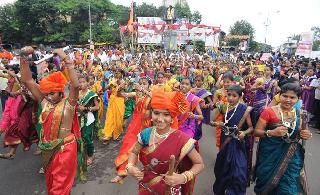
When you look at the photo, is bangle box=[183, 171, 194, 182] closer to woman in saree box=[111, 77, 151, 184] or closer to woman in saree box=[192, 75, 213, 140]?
woman in saree box=[111, 77, 151, 184]

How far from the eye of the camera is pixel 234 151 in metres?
4.43

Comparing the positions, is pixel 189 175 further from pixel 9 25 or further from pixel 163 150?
pixel 9 25

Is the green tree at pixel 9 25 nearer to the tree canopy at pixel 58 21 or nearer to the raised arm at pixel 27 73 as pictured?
the tree canopy at pixel 58 21

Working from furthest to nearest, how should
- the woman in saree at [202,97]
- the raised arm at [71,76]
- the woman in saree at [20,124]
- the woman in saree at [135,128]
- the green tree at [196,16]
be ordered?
the green tree at [196,16], the woman in saree at [20,124], the woman in saree at [202,97], the woman in saree at [135,128], the raised arm at [71,76]

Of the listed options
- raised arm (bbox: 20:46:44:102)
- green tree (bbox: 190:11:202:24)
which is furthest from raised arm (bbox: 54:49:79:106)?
green tree (bbox: 190:11:202:24)

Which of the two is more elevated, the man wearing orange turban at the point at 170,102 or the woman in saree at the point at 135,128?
the man wearing orange turban at the point at 170,102

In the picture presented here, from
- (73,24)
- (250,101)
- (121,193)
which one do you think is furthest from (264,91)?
(73,24)

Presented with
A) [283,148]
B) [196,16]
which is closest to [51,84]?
[283,148]

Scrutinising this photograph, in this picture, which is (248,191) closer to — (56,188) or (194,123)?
(194,123)

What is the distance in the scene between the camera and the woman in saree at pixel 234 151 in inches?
171

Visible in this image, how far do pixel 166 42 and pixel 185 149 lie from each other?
16.2m

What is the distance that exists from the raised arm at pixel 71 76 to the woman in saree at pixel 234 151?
6.24 feet

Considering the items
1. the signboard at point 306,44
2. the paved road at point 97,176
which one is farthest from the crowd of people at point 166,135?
the signboard at point 306,44

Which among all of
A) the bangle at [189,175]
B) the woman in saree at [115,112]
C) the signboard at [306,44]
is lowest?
the woman in saree at [115,112]
